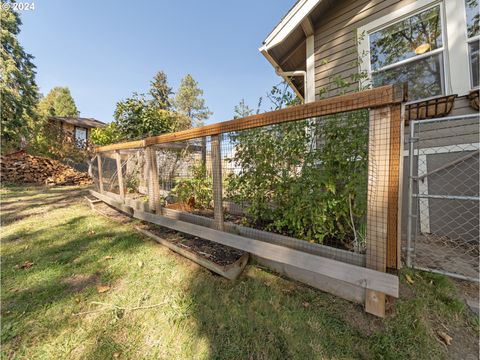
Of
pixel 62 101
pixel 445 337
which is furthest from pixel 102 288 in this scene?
pixel 62 101

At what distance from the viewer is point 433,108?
2754 millimetres

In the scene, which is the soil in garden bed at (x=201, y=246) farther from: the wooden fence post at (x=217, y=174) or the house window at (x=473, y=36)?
the house window at (x=473, y=36)

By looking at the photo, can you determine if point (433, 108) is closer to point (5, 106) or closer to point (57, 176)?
point (57, 176)

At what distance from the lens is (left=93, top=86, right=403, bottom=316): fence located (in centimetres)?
132

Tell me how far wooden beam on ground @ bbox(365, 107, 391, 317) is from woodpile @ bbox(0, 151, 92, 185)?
11035 millimetres

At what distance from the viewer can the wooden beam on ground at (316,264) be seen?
4.16ft

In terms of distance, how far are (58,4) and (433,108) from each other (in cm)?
776

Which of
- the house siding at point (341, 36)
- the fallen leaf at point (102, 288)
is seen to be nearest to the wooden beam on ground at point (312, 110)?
the fallen leaf at point (102, 288)

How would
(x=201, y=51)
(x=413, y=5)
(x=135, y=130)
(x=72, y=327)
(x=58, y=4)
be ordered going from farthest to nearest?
(x=201, y=51) → (x=135, y=130) → (x=58, y=4) → (x=413, y=5) → (x=72, y=327)

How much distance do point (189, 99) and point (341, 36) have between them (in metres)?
27.4

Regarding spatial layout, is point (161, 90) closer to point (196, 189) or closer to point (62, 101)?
point (62, 101)

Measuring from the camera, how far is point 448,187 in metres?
2.69

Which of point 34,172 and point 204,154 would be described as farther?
point 34,172

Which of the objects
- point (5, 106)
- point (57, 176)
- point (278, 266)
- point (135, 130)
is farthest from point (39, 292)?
point (5, 106)
